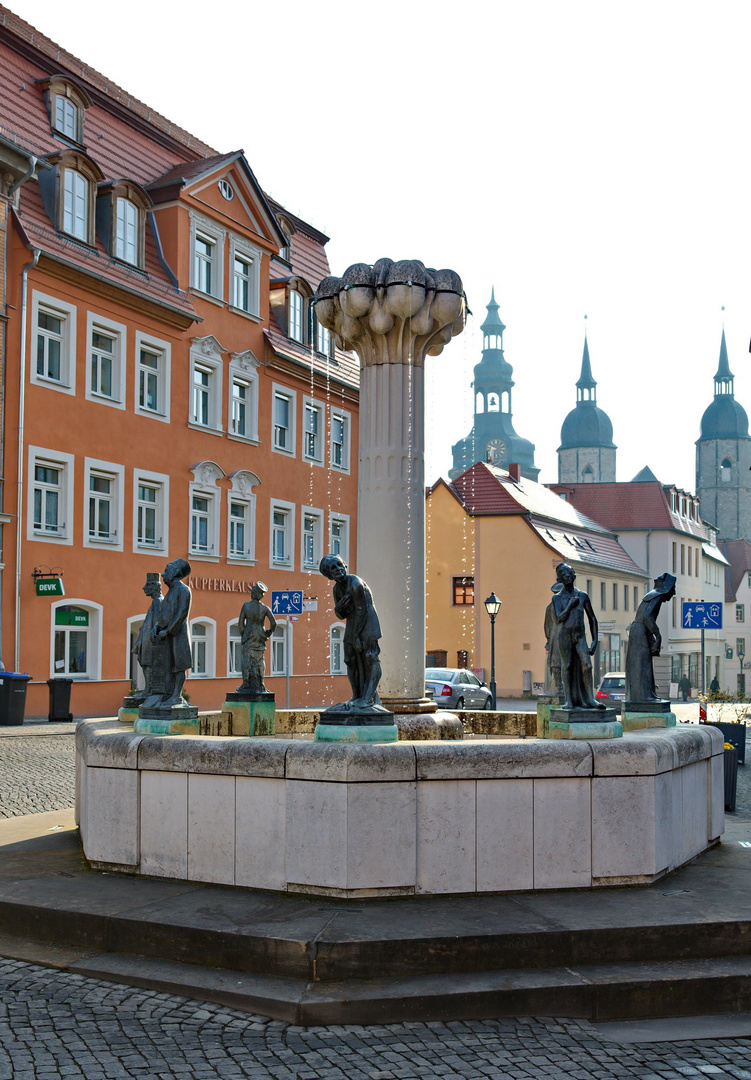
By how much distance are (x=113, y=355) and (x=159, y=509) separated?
4060mm

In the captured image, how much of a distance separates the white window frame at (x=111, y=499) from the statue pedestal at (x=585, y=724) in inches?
820

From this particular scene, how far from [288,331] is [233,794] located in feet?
97.9

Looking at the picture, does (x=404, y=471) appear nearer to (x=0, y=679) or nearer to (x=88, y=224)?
(x=0, y=679)

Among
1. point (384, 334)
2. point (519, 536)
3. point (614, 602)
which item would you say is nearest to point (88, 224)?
point (384, 334)

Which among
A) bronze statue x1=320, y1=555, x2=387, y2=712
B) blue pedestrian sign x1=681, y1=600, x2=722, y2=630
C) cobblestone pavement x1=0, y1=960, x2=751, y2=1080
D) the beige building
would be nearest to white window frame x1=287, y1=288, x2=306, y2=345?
blue pedestrian sign x1=681, y1=600, x2=722, y2=630

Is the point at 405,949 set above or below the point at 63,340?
below

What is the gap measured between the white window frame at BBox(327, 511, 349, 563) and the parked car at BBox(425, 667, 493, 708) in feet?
22.4

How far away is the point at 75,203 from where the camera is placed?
2795cm

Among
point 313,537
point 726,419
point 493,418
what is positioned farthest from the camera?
point 493,418

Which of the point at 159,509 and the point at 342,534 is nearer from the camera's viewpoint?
the point at 159,509

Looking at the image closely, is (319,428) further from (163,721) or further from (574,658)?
(574,658)

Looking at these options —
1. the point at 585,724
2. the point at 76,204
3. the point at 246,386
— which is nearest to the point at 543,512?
the point at 246,386

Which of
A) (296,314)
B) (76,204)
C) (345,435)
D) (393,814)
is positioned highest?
(76,204)

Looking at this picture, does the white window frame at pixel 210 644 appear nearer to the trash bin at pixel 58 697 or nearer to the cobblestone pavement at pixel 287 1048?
the trash bin at pixel 58 697
